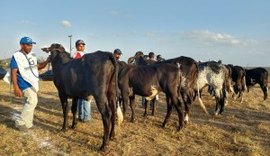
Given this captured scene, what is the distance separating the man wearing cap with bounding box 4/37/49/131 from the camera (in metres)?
7.60

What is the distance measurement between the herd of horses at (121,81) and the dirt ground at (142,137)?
0.39m

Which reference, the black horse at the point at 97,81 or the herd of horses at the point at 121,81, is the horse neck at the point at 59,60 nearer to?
the herd of horses at the point at 121,81

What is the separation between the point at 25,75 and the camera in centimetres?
766

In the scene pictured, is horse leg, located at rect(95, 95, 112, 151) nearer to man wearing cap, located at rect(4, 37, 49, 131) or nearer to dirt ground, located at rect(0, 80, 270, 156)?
dirt ground, located at rect(0, 80, 270, 156)

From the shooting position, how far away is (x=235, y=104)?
15.2 metres

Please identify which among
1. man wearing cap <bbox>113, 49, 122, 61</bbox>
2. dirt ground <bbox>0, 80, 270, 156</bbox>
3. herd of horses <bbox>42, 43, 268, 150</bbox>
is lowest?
dirt ground <bbox>0, 80, 270, 156</bbox>

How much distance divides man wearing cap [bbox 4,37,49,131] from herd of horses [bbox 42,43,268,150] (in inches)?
26.9

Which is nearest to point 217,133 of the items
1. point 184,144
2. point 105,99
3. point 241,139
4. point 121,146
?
point 241,139

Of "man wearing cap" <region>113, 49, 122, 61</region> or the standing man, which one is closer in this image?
the standing man

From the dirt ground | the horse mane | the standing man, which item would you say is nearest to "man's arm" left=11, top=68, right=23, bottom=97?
the dirt ground

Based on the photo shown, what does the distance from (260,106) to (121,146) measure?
9.77 metres

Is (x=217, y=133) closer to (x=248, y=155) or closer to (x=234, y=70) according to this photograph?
(x=248, y=155)

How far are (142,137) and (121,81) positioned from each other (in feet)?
7.23

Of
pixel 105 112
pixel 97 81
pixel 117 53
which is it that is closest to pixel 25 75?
pixel 97 81
